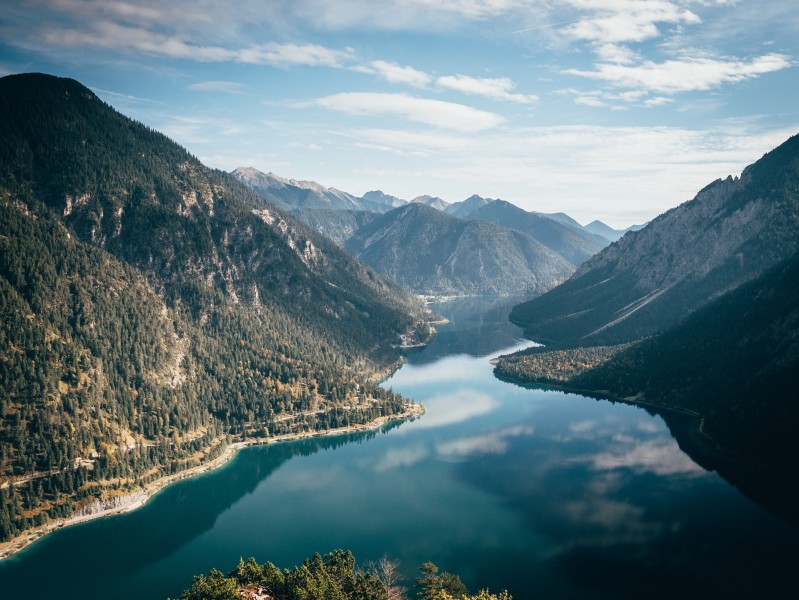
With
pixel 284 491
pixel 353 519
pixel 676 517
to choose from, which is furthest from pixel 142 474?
pixel 676 517

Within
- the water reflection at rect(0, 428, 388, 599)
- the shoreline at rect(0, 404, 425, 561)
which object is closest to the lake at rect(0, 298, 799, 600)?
the water reflection at rect(0, 428, 388, 599)

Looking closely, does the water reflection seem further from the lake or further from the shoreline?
the shoreline

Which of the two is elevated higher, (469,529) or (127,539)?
(127,539)

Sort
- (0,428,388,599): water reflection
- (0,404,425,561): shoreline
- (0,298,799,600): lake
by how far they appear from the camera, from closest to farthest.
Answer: (0,298,799,600): lake → (0,428,388,599): water reflection → (0,404,425,561): shoreline

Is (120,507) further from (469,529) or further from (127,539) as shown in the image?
(469,529)

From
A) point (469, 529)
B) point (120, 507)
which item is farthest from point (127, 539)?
point (469, 529)

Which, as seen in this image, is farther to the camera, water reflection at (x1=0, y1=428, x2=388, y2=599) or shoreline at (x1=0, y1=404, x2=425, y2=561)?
shoreline at (x1=0, y1=404, x2=425, y2=561)

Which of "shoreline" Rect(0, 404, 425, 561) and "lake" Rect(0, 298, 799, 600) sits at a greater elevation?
"shoreline" Rect(0, 404, 425, 561)

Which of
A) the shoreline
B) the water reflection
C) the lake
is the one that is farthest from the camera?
the shoreline

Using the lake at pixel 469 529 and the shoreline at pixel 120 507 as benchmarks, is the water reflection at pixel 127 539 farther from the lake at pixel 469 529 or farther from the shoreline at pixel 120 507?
the shoreline at pixel 120 507
